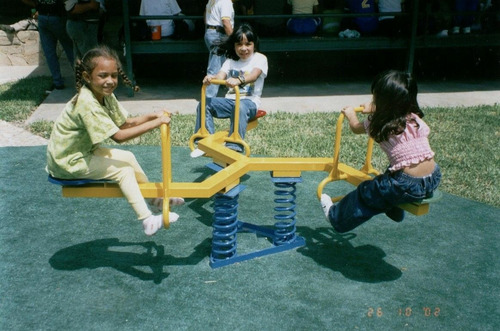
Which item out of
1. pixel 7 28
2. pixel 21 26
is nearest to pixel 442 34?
pixel 21 26

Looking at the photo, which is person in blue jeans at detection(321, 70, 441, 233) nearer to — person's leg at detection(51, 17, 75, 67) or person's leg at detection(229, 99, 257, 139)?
person's leg at detection(229, 99, 257, 139)

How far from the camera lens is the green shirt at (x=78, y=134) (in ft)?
8.91

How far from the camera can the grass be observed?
459 centimetres

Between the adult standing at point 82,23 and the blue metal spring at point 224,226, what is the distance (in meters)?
4.63

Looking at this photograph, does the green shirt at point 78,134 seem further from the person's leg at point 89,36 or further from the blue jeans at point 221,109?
the person's leg at point 89,36

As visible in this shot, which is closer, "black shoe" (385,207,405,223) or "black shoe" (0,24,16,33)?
"black shoe" (385,207,405,223)

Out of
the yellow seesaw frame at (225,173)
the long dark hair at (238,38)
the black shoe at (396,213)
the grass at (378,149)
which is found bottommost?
the grass at (378,149)

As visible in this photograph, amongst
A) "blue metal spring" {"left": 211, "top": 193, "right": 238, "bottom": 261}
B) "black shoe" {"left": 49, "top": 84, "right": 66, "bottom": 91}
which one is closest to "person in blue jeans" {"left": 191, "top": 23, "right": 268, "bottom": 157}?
"blue metal spring" {"left": 211, "top": 193, "right": 238, "bottom": 261}

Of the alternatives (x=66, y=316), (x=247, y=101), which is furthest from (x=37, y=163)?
(x=66, y=316)

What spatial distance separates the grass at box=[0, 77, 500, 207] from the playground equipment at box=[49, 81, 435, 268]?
5.44 ft

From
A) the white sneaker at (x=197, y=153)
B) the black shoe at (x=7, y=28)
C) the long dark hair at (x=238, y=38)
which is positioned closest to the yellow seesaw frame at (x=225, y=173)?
the white sneaker at (x=197, y=153)

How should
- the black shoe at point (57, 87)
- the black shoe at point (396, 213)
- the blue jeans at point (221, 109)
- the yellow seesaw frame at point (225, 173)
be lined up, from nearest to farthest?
1. the yellow seesaw frame at point (225, 173)
2. the black shoe at point (396, 213)
3. the blue jeans at point (221, 109)
4. the black shoe at point (57, 87)

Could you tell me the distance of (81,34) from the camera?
723cm

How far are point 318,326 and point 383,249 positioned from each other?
99 cm
